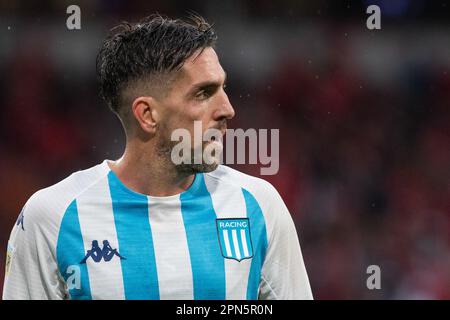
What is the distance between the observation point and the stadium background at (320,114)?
287 inches

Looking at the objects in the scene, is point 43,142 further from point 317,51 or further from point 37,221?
point 37,221

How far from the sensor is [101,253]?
2.66m

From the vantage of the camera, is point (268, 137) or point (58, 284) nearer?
point (58, 284)

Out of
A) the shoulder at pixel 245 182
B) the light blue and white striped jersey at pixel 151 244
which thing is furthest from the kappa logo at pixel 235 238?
the shoulder at pixel 245 182

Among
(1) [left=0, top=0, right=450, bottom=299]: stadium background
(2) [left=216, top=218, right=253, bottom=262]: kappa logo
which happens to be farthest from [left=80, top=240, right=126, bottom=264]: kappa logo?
(1) [left=0, top=0, right=450, bottom=299]: stadium background

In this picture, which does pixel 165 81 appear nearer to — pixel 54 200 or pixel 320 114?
pixel 54 200

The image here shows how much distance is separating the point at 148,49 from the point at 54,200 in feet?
2.00

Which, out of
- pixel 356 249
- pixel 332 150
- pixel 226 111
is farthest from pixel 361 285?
pixel 226 111

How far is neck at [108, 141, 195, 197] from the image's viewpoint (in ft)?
9.14

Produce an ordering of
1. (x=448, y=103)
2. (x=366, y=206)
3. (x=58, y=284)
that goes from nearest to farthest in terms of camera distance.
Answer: (x=58, y=284)
(x=366, y=206)
(x=448, y=103)

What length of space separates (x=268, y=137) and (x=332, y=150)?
0.64 m

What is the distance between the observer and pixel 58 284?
264 cm

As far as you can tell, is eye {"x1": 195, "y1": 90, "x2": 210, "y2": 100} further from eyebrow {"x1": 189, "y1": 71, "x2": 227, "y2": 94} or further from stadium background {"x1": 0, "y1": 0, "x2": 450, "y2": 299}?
stadium background {"x1": 0, "y1": 0, "x2": 450, "y2": 299}

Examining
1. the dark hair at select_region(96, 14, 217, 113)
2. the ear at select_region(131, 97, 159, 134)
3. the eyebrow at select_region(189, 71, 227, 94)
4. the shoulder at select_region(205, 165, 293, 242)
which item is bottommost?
the shoulder at select_region(205, 165, 293, 242)
